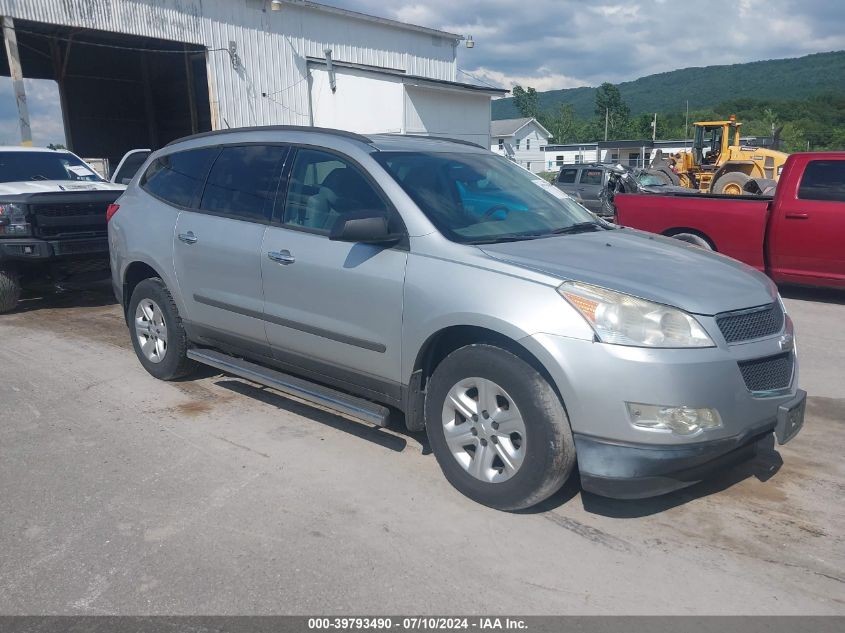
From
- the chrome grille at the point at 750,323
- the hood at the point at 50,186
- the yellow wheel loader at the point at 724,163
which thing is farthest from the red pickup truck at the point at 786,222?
the yellow wheel loader at the point at 724,163

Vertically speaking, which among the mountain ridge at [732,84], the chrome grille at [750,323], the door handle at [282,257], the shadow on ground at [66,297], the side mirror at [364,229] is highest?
the mountain ridge at [732,84]

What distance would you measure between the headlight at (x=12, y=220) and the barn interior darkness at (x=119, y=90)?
59.3 ft

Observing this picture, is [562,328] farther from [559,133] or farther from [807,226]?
[559,133]

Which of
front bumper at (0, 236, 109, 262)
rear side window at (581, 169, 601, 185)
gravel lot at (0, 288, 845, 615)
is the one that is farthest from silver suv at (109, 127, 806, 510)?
rear side window at (581, 169, 601, 185)

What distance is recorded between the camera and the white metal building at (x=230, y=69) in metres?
20.2

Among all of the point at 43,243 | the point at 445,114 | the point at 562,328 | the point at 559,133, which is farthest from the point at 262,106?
the point at 559,133

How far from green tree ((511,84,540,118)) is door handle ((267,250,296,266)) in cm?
Result: 11821

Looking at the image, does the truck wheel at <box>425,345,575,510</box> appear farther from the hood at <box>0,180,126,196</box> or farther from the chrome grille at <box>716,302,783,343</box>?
the hood at <box>0,180,126,196</box>

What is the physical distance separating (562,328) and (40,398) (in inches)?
169

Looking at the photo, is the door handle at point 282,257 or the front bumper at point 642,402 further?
the door handle at point 282,257

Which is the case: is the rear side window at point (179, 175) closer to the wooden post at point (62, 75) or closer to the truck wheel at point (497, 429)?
the truck wheel at point (497, 429)

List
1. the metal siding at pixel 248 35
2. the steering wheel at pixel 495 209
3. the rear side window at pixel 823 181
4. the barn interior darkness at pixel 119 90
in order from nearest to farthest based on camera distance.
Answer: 1. the steering wheel at pixel 495 209
2. the rear side window at pixel 823 181
3. the metal siding at pixel 248 35
4. the barn interior darkness at pixel 119 90

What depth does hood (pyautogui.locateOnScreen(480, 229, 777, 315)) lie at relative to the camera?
345 cm

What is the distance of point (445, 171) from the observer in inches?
179
